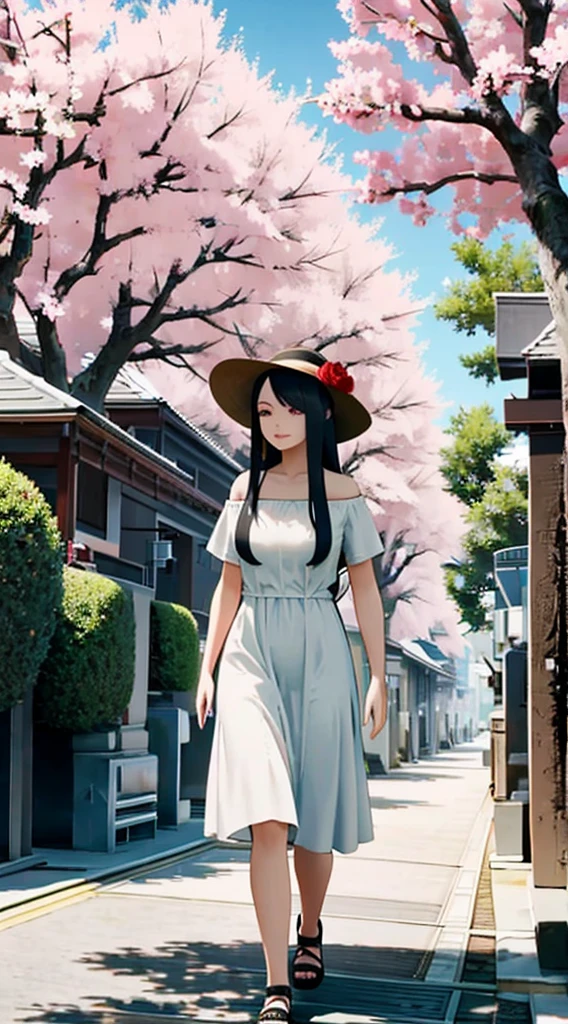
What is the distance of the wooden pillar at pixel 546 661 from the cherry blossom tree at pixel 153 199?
8985 mm

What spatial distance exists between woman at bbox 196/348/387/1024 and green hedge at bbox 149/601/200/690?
36.8 feet

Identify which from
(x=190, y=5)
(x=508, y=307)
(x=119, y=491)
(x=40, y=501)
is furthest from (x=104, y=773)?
(x=190, y=5)

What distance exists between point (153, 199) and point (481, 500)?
12.7 m

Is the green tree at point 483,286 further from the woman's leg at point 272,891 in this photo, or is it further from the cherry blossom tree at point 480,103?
the woman's leg at point 272,891

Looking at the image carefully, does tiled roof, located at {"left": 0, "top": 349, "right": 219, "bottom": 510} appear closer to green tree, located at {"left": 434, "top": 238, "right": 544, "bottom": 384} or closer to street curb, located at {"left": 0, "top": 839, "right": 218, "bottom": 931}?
street curb, located at {"left": 0, "top": 839, "right": 218, "bottom": 931}

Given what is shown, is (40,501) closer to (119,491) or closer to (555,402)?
(555,402)

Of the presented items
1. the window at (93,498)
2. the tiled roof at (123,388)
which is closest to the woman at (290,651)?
the window at (93,498)

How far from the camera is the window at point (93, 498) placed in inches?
771

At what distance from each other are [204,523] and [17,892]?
15.0m

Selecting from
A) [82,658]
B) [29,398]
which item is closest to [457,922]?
[82,658]

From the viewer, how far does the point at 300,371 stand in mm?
6035

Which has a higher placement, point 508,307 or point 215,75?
point 215,75

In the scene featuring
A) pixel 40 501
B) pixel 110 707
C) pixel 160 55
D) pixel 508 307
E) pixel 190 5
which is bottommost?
pixel 110 707

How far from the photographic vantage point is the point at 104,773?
13.0 metres
